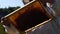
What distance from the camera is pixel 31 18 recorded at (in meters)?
2.83

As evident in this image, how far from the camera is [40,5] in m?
2.70

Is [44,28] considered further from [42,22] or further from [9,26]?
[9,26]

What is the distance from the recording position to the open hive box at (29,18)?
273 cm

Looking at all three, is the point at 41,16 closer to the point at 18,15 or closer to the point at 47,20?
the point at 47,20

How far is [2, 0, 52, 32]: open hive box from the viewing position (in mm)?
Answer: 2734

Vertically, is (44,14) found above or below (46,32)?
above

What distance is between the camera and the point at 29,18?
283 centimetres

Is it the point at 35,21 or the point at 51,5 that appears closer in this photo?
the point at 51,5

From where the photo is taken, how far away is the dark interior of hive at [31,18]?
2.78 m

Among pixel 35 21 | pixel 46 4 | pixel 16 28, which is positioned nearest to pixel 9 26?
pixel 16 28

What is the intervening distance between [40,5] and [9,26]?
1.45 ft

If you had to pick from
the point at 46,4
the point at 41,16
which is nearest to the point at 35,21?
the point at 41,16

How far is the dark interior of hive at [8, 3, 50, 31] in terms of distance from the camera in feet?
9.11

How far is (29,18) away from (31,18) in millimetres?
25
